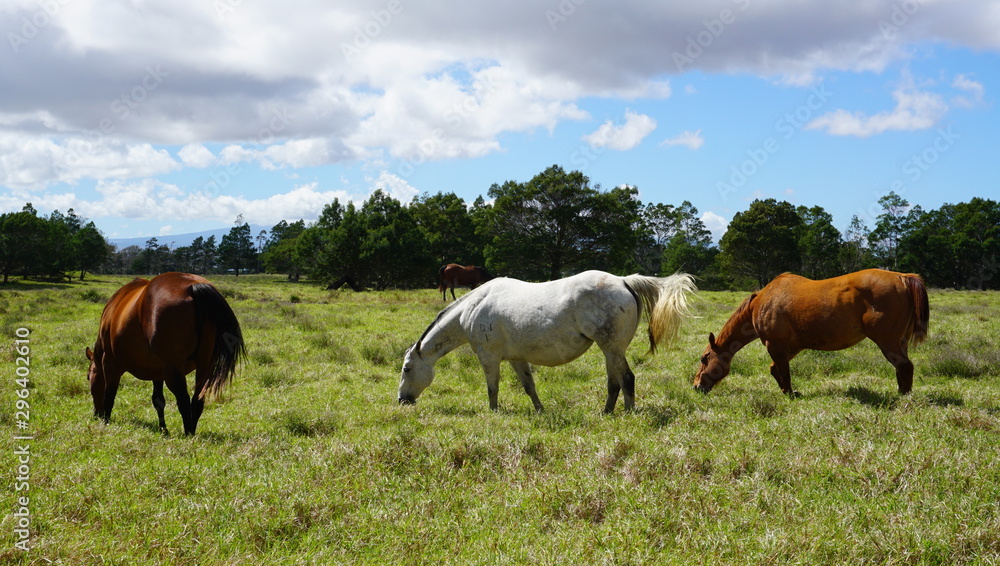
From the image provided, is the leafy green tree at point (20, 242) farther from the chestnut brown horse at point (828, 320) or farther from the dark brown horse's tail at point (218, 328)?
the chestnut brown horse at point (828, 320)

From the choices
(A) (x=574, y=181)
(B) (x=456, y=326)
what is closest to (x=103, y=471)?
(B) (x=456, y=326)

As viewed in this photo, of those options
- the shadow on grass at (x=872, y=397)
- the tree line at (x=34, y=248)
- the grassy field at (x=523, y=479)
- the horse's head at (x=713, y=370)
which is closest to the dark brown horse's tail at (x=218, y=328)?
the grassy field at (x=523, y=479)

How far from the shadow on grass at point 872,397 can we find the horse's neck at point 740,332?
163cm

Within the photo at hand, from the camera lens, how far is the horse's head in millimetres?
9016

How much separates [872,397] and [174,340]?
859 centimetres

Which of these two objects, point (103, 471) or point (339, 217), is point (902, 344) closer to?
point (103, 471)

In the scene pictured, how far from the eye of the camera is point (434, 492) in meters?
4.54

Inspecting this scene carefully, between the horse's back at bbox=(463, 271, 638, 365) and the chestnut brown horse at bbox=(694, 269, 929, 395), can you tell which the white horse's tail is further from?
the chestnut brown horse at bbox=(694, 269, 929, 395)

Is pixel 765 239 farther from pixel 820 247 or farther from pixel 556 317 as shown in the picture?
pixel 556 317

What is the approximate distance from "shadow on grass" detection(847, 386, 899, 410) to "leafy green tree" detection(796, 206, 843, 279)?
4656cm

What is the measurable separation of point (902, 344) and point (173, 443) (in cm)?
897

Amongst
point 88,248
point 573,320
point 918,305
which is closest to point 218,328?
point 573,320

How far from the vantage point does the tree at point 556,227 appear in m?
44.8

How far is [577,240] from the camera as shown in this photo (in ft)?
149
